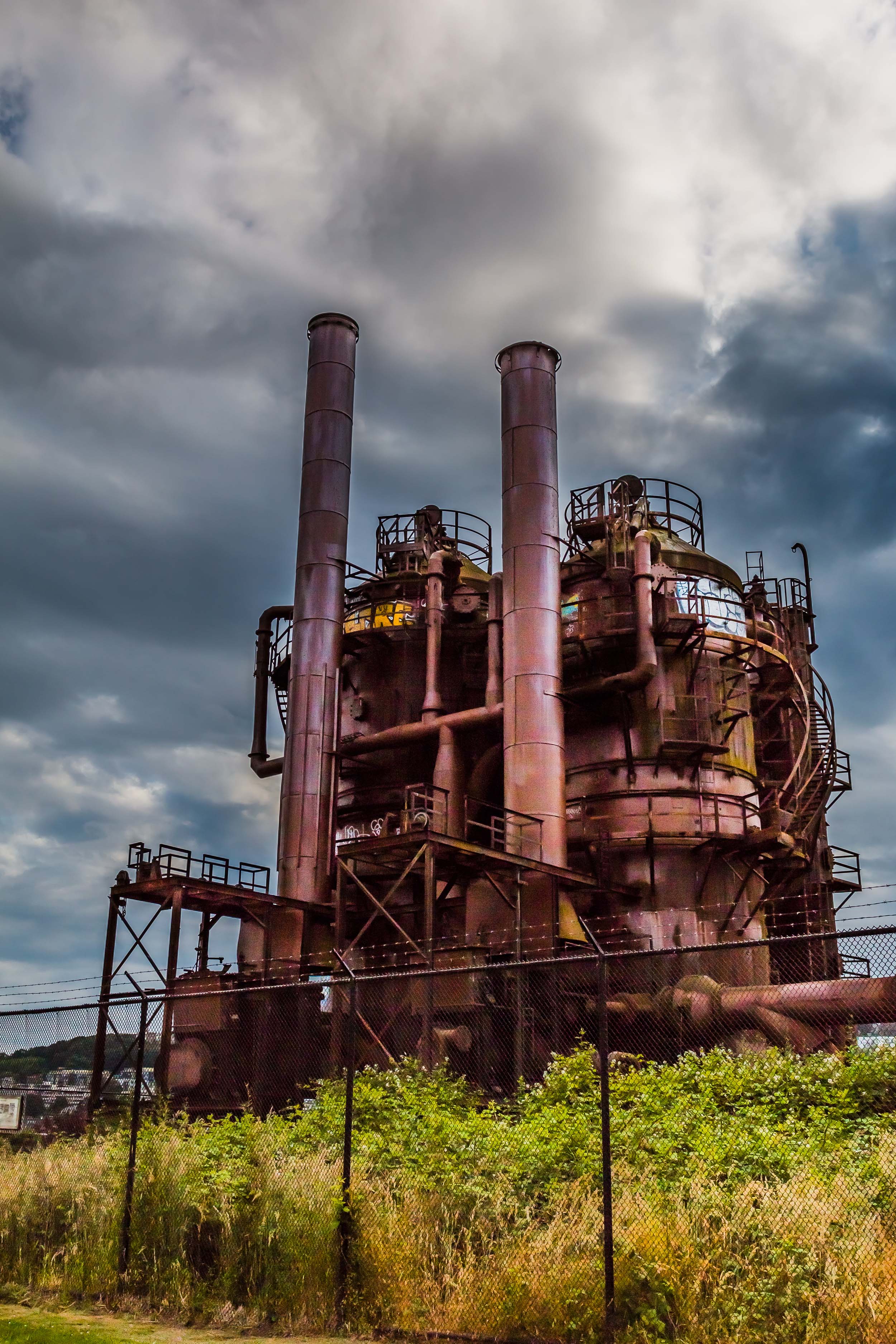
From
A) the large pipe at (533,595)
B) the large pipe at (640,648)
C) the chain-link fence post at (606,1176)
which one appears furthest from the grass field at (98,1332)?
the large pipe at (640,648)

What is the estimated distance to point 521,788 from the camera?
90.6 feet

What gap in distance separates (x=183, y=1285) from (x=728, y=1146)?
19.2 ft

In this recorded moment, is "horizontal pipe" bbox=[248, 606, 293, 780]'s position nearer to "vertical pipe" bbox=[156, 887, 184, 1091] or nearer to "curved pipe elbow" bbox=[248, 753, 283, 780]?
"curved pipe elbow" bbox=[248, 753, 283, 780]

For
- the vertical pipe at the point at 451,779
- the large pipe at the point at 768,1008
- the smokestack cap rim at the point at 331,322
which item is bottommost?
the large pipe at the point at 768,1008

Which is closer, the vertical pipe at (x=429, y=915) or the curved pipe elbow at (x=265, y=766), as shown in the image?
the vertical pipe at (x=429, y=915)

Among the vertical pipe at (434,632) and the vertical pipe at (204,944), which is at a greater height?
the vertical pipe at (434,632)

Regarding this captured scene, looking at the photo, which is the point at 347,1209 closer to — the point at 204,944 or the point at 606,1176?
the point at 606,1176

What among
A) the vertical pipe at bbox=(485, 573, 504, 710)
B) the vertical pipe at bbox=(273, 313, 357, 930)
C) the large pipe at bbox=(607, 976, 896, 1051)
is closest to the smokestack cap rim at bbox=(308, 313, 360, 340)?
the vertical pipe at bbox=(273, 313, 357, 930)

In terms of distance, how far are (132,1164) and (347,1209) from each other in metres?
3.04

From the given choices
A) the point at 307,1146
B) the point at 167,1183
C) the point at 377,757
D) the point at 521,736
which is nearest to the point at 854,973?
the point at 521,736

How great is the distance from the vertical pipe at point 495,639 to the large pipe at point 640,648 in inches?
68.3

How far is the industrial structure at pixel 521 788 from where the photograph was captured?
81.0 feet

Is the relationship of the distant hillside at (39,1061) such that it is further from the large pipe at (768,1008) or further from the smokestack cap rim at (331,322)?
the smokestack cap rim at (331,322)

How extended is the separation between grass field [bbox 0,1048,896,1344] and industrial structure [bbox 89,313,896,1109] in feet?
23.8
